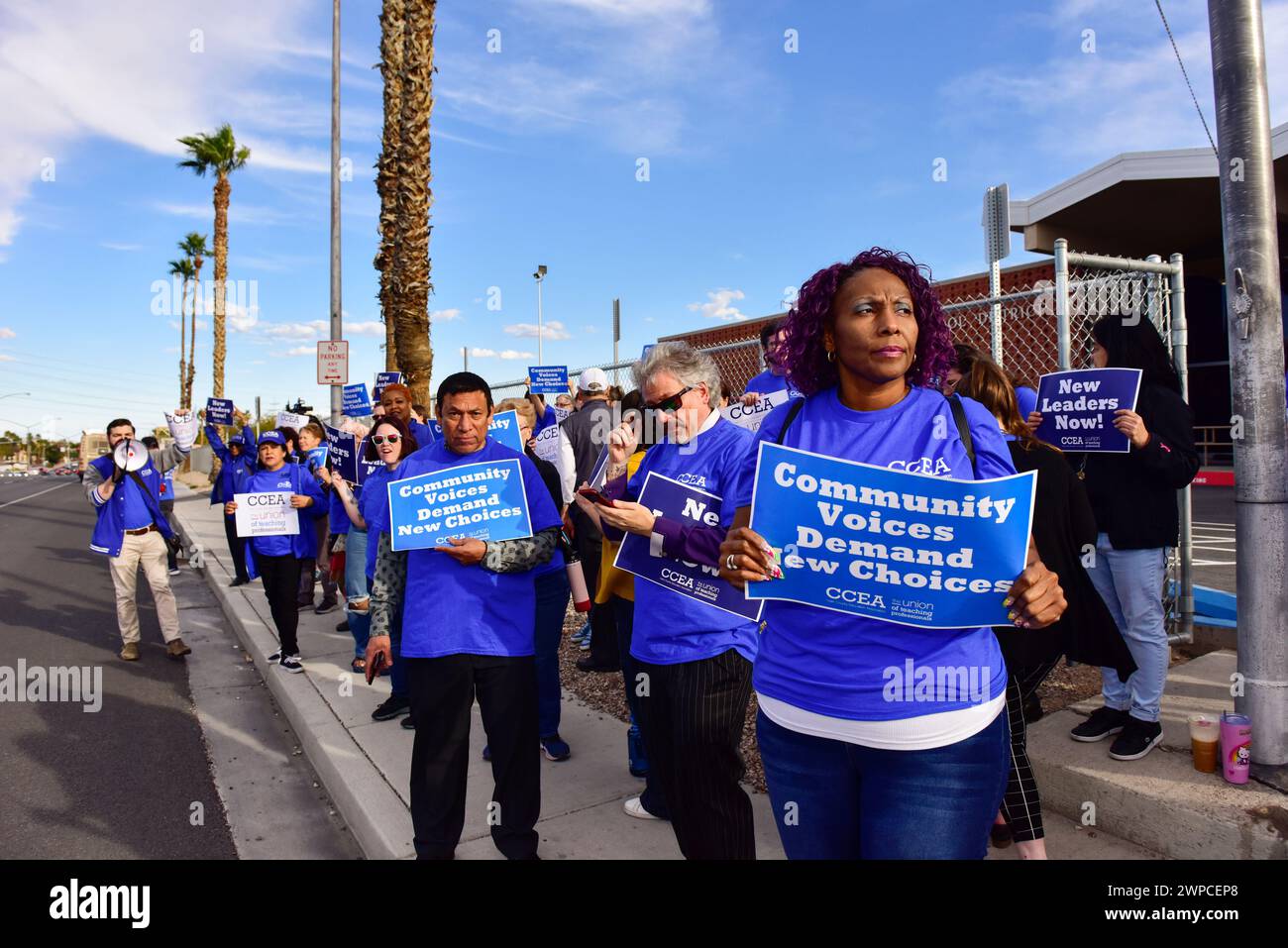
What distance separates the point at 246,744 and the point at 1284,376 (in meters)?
5.98

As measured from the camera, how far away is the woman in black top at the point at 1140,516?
3.88 meters

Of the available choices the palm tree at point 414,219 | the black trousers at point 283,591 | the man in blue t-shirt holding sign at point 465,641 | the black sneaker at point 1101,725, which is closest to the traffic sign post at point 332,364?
the palm tree at point 414,219

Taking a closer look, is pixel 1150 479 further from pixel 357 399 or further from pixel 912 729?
pixel 357 399

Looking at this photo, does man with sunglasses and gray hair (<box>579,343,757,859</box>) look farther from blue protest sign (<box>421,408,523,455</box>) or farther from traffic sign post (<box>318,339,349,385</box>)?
traffic sign post (<box>318,339,349,385</box>)

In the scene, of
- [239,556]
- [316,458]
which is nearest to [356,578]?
[316,458]

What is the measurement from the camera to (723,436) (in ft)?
9.85

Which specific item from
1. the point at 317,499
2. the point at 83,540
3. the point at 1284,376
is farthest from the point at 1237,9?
the point at 83,540

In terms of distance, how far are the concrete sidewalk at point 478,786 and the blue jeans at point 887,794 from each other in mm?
1581

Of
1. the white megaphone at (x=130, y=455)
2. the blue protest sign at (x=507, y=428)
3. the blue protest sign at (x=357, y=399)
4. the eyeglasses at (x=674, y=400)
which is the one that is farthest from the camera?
the blue protest sign at (x=357, y=399)

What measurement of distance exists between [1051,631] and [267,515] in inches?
232

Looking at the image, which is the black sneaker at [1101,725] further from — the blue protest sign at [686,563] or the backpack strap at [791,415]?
the backpack strap at [791,415]

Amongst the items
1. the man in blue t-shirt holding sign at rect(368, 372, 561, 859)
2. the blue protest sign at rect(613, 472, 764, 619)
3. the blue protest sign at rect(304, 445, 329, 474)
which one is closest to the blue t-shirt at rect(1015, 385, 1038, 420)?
the blue protest sign at rect(613, 472, 764, 619)

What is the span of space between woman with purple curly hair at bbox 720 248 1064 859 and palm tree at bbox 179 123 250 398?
118ft

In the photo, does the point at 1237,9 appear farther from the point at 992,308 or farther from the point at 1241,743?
the point at 1241,743
